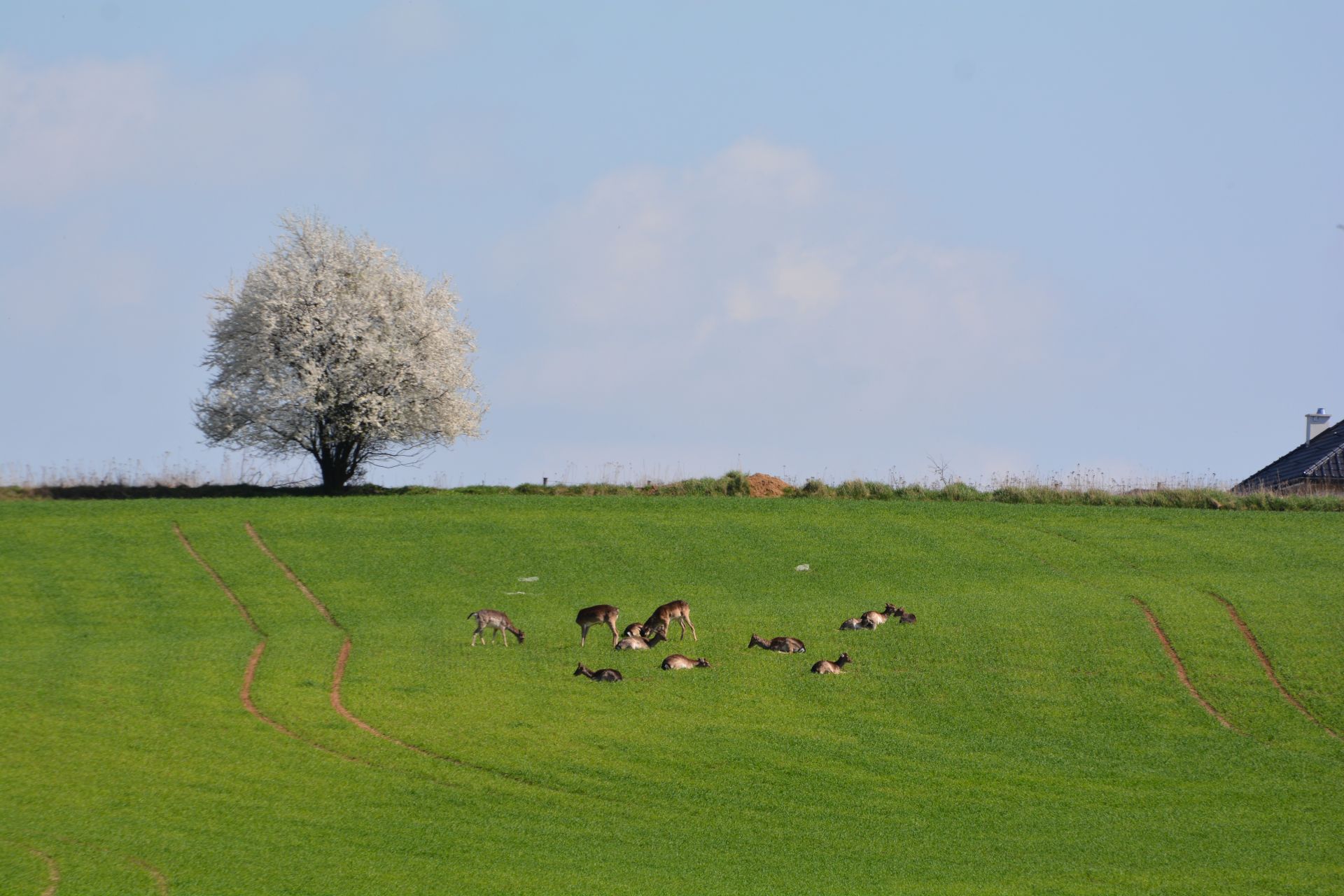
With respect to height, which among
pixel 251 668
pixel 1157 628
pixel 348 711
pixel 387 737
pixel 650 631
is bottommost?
pixel 387 737

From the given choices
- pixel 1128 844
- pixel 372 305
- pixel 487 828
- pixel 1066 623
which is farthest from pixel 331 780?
pixel 372 305

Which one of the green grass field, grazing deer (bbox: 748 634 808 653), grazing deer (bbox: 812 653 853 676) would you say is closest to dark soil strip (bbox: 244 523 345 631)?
the green grass field

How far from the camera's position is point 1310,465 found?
69.3 meters

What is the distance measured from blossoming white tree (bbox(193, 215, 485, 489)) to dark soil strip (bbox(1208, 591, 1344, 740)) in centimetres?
3665

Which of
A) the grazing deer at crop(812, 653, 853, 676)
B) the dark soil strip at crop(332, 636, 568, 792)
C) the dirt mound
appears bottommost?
the dark soil strip at crop(332, 636, 568, 792)

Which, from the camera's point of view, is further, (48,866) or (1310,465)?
(1310,465)

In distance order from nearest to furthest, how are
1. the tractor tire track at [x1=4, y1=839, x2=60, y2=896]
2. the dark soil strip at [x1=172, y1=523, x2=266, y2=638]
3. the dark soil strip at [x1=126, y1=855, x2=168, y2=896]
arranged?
the tractor tire track at [x1=4, y1=839, x2=60, y2=896] → the dark soil strip at [x1=126, y1=855, x2=168, y2=896] → the dark soil strip at [x1=172, y1=523, x2=266, y2=638]

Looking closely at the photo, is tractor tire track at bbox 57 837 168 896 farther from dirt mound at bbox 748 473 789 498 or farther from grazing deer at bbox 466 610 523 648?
dirt mound at bbox 748 473 789 498

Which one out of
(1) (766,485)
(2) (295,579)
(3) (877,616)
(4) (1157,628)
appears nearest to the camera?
(3) (877,616)

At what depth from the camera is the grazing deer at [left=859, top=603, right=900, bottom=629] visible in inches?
1302

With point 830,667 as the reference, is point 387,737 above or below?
below

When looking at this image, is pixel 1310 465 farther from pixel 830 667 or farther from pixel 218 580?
pixel 218 580

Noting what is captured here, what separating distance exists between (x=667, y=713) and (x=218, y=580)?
1891 cm

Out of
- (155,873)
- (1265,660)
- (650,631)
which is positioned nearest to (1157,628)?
(1265,660)
